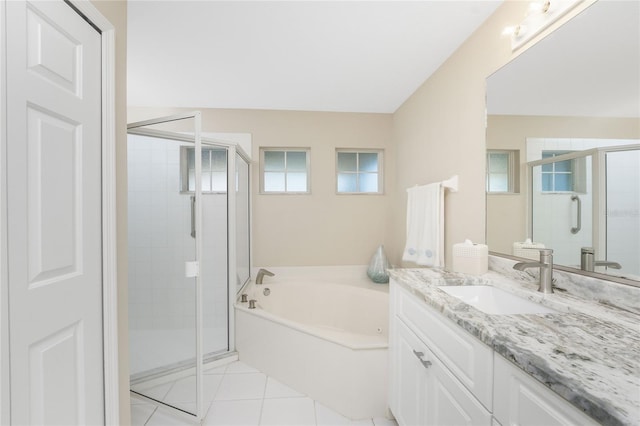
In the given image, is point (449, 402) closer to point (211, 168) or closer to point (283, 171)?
point (211, 168)

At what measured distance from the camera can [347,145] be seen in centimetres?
311

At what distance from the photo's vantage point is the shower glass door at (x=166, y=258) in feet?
5.35

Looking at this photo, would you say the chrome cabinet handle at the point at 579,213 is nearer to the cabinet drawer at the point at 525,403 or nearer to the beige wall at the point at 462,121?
the beige wall at the point at 462,121

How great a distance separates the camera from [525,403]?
644 mm

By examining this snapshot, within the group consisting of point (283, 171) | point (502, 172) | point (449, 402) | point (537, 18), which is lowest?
point (449, 402)

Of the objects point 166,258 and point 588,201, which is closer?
point 588,201

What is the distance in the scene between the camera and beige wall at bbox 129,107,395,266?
302cm

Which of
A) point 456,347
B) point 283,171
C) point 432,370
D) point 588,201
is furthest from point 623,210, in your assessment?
point 283,171

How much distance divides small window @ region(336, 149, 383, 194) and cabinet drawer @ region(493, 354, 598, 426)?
2590 millimetres

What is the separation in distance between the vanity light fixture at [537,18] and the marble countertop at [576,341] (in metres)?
1.09

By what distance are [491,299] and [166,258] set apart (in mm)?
1781

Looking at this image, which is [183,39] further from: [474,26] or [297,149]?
[474,26]

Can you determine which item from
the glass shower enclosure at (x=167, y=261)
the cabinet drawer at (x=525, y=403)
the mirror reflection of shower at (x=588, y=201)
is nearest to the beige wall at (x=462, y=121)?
the mirror reflection of shower at (x=588, y=201)

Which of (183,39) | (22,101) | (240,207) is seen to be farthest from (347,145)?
(22,101)
